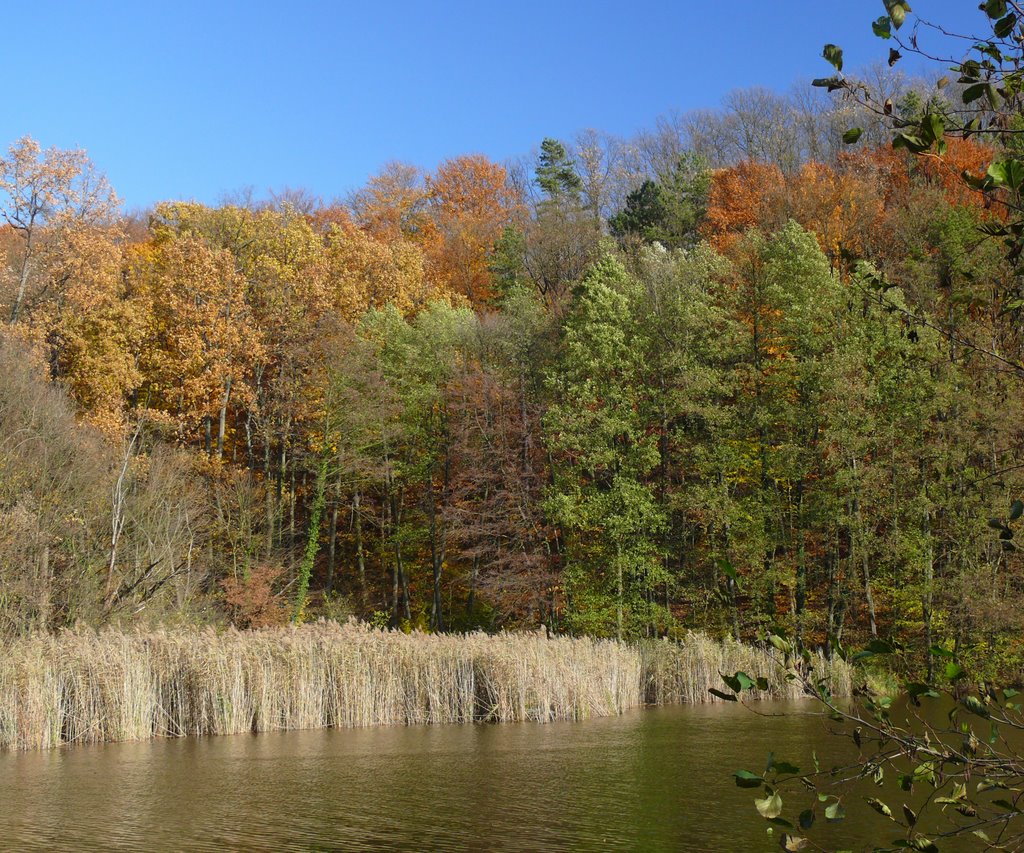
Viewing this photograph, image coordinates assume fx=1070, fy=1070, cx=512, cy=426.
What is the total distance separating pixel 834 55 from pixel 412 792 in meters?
10.6

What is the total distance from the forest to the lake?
815 centimetres

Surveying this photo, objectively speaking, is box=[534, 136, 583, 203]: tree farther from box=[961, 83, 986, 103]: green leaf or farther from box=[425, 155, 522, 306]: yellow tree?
box=[961, 83, 986, 103]: green leaf

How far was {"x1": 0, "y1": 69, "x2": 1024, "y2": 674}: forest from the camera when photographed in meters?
25.3

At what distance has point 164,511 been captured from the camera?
2722 cm

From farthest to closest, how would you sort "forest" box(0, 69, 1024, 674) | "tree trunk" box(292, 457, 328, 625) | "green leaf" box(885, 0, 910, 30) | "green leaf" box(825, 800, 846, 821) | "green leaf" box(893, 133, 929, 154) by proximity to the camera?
"tree trunk" box(292, 457, 328, 625)
"forest" box(0, 69, 1024, 674)
"green leaf" box(825, 800, 846, 821)
"green leaf" box(893, 133, 929, 154)
"green leaf" box(885, 0, 910, 30)

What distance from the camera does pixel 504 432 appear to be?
3472 cm

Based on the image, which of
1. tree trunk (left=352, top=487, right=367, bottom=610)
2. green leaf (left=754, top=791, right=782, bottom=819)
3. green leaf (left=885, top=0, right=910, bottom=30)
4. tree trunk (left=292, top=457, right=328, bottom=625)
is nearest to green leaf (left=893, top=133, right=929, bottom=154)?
green leaf (left=885, top=0, right=910, bottom=30)

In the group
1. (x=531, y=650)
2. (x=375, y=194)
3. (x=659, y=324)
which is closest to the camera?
(x=531, y=650)

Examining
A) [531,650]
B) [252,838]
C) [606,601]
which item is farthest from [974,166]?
[252,838]

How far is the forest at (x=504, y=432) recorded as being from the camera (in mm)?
25266

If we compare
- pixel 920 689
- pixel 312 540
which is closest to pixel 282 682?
pixel 920 689

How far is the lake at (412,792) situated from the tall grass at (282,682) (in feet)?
1.97

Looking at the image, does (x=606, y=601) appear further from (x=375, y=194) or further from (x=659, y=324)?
(x=375, y=194)

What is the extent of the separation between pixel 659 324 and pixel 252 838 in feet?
83.2
